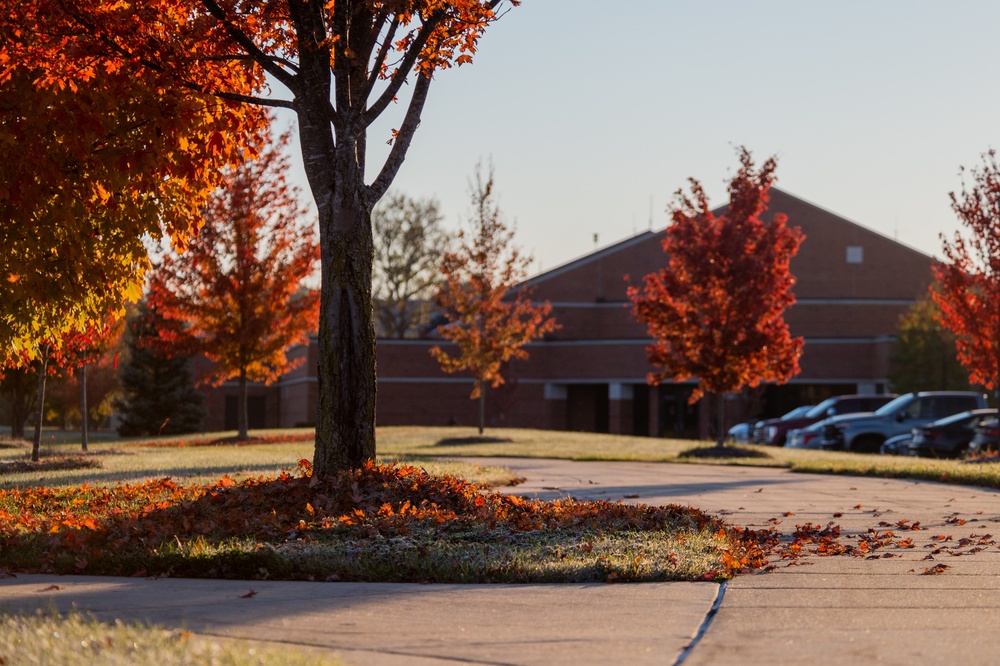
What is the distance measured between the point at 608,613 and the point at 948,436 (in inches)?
1002

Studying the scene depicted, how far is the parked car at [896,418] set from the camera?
32625 mm

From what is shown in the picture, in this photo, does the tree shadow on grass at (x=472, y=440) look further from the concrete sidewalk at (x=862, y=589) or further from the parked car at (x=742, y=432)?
the concrete sidewalk at (x=862, y=589)

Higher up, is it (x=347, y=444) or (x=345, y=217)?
(x=345, y=217)

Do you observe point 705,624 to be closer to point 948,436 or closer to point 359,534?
point 359,534

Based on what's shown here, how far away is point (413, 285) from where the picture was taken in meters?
69.6

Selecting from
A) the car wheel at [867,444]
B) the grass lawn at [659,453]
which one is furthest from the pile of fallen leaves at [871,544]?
the car wheel at [867,444]

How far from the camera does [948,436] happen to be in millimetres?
29672

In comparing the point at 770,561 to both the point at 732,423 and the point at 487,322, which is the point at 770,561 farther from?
the point at 732,423

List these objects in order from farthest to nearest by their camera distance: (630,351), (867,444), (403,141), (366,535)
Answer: (630,351) < (867,444) < (403,141) < (366,535)

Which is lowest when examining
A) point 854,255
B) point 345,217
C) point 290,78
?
point 345,217

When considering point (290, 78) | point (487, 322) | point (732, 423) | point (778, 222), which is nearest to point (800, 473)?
point (778, 222)

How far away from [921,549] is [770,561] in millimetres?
1673

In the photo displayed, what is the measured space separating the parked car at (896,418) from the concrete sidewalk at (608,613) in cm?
2426

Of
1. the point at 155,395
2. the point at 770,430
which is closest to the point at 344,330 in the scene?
the point at 770,430
